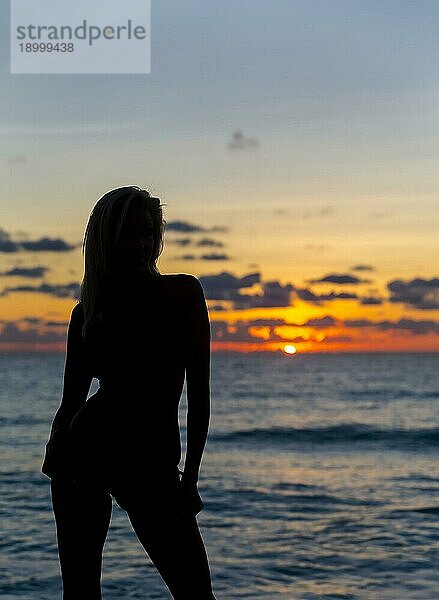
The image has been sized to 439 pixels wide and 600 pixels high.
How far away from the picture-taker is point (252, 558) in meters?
11.3

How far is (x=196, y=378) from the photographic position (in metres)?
2.62

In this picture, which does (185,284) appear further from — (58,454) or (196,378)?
(58,454)

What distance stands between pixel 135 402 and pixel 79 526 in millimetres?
417

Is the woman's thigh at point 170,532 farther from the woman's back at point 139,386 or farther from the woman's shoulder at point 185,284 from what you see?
the woman's shoulder at point 185,284

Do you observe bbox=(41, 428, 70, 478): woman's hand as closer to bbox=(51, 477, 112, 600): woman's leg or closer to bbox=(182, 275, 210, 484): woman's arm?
bbox=(51, 477, 112, 600): woman's leg

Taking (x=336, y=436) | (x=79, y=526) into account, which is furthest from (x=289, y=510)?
(x=336, y=436)

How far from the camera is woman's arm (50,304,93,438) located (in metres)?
2.76

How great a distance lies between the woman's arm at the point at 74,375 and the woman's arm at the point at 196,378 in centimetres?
34

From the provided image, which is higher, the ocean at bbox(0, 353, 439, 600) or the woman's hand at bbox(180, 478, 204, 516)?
the woman's hand at bbox(180, 478, 204, 516)

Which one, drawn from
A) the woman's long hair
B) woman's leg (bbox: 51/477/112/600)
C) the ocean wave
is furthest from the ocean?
the woman's long hair

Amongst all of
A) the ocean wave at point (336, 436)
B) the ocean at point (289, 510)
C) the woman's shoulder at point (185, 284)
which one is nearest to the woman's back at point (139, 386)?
the woman's shoulder at point (185, 284)

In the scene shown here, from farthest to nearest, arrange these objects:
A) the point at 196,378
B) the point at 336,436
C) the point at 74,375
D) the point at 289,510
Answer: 1. the point at 336,436
2. the point at 289,510
3. the point at 74,375
4. the point at 196,378

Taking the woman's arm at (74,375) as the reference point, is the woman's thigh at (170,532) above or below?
below

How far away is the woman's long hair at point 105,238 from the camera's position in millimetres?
2635
